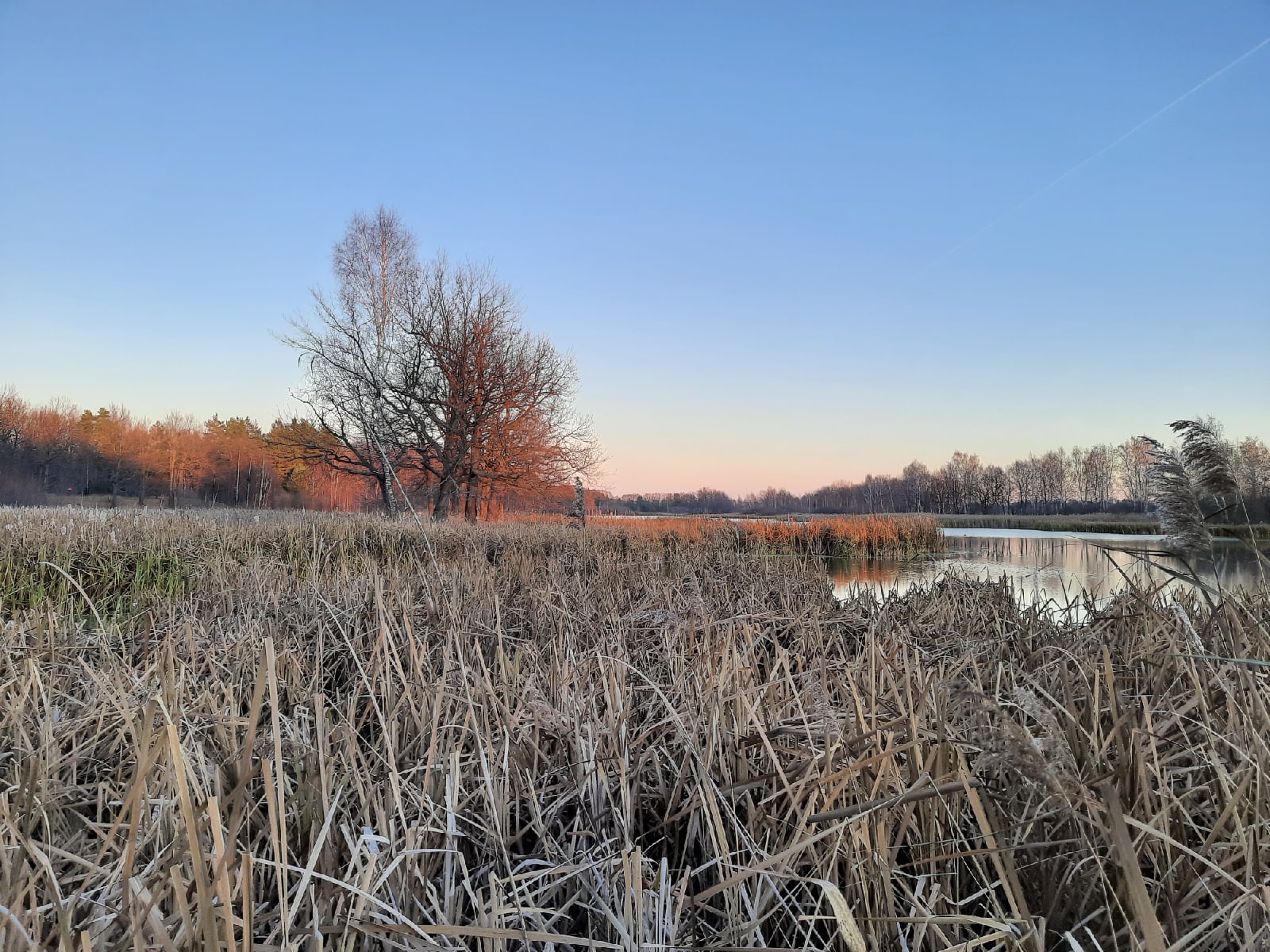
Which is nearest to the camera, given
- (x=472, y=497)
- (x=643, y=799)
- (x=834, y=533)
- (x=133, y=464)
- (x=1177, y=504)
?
(x=643, y=799)

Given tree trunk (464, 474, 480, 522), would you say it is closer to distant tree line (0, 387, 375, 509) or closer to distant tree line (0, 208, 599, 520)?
distant tree line (0, 208, 599, 520)

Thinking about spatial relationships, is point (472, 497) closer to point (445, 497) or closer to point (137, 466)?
point (445, 497)

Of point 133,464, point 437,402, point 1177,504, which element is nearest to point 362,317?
point 437,402

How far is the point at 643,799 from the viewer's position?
1582 mm

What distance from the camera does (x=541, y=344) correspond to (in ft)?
71.2

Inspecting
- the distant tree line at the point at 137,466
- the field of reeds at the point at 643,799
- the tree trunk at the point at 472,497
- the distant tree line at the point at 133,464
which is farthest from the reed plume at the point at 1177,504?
the distant tree line at the point at 133,464

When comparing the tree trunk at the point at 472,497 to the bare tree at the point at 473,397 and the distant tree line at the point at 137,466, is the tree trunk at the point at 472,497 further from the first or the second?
the distant tree line at the point at 137,466

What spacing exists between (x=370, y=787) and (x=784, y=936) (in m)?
0.81

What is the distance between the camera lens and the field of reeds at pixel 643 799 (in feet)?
2.93

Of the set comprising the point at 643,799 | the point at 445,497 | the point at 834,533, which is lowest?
the point at 834,533

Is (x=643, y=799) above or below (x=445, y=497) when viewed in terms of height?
below

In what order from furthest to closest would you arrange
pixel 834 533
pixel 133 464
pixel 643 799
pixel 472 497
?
1. pixel 133 464
2. pixel 472 497
3. pixel 834 533
4. pixel 643 799

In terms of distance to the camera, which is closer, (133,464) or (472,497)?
(472,497)

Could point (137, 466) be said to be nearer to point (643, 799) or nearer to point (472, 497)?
point (472, 497)
